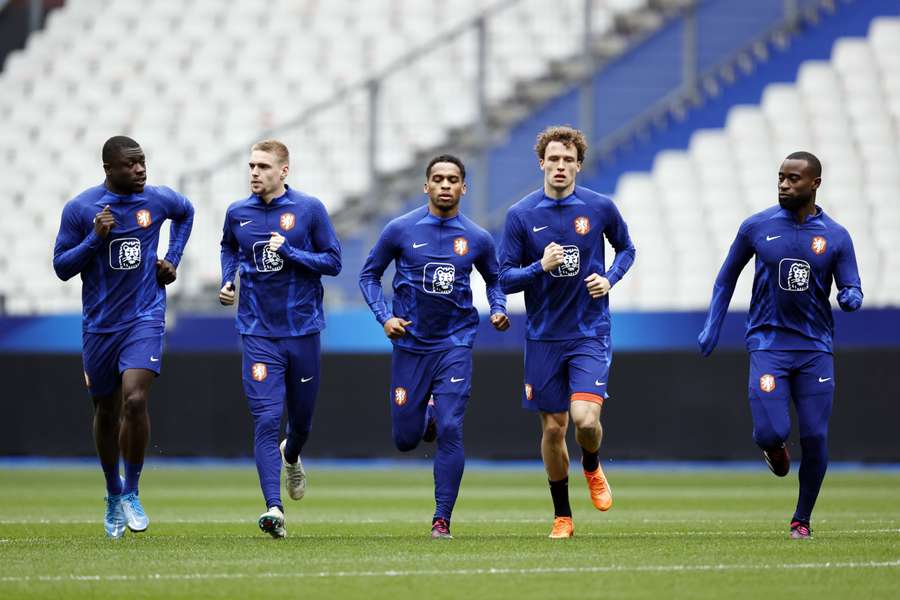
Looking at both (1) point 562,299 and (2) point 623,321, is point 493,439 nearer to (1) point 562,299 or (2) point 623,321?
(2) point 623,321

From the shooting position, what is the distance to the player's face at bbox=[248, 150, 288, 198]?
37.0 ft

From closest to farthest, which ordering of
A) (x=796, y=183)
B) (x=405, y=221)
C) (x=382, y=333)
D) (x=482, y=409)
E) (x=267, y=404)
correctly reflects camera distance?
(x=796, y=183) → (x=267, y=404) → (x=405, y=221) → (x=482, y=409) → (x=382, y=333)

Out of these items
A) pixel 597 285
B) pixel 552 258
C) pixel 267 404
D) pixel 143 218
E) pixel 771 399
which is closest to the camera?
pixel 771 399

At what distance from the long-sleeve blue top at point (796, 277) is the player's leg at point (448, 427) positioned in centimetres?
152

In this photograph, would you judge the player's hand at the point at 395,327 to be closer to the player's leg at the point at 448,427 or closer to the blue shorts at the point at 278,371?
the player's leg at the point at 448,427

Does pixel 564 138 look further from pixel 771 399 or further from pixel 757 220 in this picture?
pixel 771 399

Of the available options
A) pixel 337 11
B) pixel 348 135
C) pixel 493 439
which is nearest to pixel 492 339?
pixel 493 439

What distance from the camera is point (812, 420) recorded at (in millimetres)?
10633

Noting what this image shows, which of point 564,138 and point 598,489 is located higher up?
point 564,138

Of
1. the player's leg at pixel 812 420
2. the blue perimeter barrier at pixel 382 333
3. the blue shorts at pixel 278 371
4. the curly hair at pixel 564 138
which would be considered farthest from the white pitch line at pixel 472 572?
the blue perimeter barrier at pixel 382 333

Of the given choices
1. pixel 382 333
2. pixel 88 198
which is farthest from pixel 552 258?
pixel 382 333

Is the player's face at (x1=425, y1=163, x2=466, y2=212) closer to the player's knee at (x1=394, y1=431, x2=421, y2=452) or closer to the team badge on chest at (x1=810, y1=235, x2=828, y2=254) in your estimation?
the player's knee at (x1=394, y1=431, x2=421, y2=452)

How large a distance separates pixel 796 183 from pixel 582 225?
1.38m

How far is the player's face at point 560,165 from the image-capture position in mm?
11141
